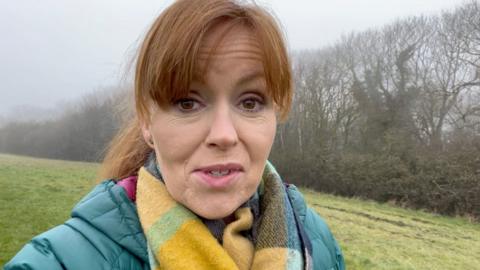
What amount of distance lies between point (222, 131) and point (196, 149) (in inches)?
4.1

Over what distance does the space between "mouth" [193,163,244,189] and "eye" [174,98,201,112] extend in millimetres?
199

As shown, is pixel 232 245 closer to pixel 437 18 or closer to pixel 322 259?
pixel 322 259

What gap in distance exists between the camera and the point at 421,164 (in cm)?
2266

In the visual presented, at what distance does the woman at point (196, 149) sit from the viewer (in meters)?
1.36

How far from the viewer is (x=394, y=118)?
26.3 m

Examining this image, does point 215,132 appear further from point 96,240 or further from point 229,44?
point 96,240

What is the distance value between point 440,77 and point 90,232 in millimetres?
28425

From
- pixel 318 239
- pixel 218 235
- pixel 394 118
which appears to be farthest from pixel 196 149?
pixel 394 118

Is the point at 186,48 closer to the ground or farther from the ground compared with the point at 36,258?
farther from the ground

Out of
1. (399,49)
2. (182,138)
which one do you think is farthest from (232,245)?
(399,49)

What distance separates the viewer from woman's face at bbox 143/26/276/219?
1386mm

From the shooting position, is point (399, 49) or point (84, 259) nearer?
point (84, 259)

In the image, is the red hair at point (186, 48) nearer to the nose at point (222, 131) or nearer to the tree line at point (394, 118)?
the nose at point (222, 131)

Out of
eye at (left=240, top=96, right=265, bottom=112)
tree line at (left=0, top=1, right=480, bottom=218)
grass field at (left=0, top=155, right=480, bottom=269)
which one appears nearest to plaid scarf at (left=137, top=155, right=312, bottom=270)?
eye at (left=240, top=96, right=265, bottom=112)
